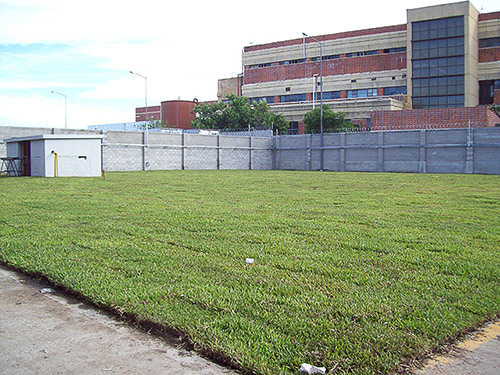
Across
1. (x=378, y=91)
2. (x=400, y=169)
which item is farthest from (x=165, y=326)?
(x=378, y=91)

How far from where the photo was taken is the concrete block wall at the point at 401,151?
105 ft

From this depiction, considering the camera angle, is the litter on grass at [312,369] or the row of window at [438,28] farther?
the row of window at [438,28]

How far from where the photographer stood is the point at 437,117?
45938mm

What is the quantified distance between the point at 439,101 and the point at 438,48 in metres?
6.71

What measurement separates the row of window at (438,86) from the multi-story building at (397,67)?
119 millimetres

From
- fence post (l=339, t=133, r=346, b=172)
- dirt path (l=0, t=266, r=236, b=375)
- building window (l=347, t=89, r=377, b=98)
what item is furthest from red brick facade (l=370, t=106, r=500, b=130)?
Result: dirt path (l=0, t=266, r=236, b=375)

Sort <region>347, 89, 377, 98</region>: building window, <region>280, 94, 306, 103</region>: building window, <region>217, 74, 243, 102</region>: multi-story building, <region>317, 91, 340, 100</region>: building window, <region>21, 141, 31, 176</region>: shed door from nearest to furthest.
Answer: <region>21, 141, 31, 176</region>: shed door
<region>347, 89, 377, 98</region>: building window
<region>317, 91, 340, 100</region>: building window
<region>280, 94, 306, 103</region>: building window
<region>217, 74, 243, 102</region>: multi-story building

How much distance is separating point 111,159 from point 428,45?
45284 mm

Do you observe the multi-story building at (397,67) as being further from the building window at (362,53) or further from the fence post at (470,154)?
the fence post at (470,154)

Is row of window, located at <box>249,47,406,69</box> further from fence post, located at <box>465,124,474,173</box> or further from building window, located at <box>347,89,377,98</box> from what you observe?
fence post, located at <box>465,124,474,173</box>

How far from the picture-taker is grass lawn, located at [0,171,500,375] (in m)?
3.34

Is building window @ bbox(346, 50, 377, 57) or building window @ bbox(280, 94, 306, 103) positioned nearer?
building window @ bbox(346, 50, 377, 57)

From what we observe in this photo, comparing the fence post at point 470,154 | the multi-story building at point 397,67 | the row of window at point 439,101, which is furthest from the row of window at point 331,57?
the fence post at point 470,154

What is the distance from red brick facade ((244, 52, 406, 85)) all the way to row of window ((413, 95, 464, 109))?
239 inches
